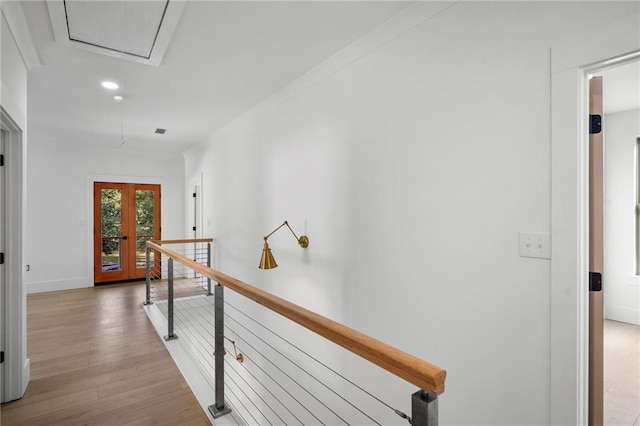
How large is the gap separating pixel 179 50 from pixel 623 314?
5.49 meters

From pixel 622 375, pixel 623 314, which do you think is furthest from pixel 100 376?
pixel 623 314

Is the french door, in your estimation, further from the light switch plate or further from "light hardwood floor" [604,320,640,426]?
"light hardwood floor" [604,320,640,426]

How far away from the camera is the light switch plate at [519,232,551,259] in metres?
1.47

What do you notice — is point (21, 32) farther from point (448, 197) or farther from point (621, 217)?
point (621, 217)

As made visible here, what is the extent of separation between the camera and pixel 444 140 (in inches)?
73.5

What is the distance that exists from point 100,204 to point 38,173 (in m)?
1.01

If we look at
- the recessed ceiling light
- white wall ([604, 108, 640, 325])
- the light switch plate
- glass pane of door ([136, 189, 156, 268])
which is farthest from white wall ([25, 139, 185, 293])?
white wall ([604, 108, 640, 325])

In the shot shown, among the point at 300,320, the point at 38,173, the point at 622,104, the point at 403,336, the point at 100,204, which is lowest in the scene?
the point at 403,336

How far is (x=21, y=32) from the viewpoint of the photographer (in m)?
2.16

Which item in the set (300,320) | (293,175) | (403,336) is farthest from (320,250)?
(300,320)

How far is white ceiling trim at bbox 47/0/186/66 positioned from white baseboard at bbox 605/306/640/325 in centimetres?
540

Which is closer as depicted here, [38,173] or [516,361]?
[516,361]

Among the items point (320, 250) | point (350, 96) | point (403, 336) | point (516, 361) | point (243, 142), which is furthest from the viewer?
point (243, 142)

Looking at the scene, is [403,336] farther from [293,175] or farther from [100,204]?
[100,204]
